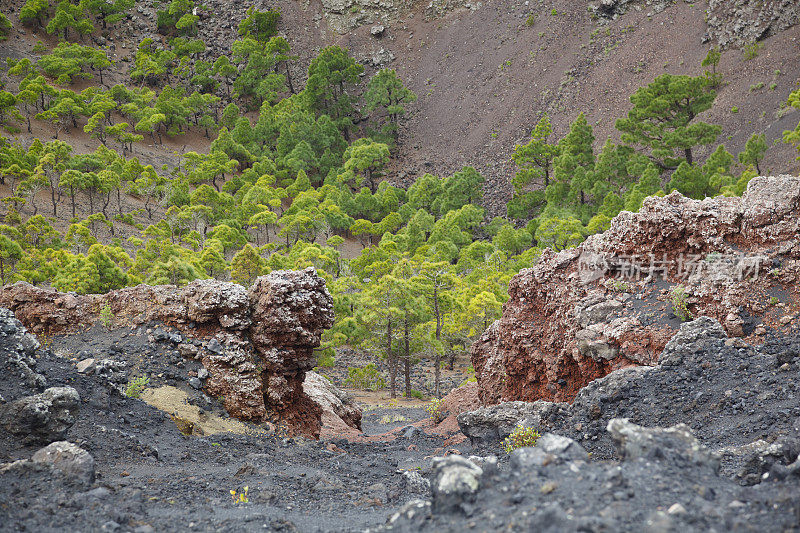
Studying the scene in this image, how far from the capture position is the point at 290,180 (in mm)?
74938

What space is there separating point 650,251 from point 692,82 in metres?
40.5

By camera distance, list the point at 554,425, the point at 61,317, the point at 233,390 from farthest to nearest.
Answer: the point at 61,317 < the point at 233,390 < the point at 554,425

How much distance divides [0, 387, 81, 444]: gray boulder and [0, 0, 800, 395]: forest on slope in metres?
20.7

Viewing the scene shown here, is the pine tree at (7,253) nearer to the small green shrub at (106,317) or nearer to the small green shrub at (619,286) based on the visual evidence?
the small green shrub at (106,317)

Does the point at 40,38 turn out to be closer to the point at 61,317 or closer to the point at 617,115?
the point at 617,115

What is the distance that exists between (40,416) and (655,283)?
494 inches

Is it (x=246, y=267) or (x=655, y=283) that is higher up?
(x=246, y=267)

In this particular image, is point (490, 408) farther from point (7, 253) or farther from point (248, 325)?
point (7, 253)

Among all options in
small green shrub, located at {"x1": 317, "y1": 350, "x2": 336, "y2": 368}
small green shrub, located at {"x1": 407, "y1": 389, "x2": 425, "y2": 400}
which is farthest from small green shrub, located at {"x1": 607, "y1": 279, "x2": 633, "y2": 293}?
small green shrub, located at {"x1": 407, "y1": 389, "x2": 425, "y2": 400}

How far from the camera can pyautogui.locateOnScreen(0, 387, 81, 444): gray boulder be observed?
942 cm

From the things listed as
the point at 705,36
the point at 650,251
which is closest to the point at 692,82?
the point at 705,36

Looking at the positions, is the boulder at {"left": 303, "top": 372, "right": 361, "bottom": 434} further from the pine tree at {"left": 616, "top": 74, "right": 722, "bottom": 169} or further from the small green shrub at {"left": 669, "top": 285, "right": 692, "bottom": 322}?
the pine tree at {"left": 616, "top": 74, "right": 722, "bottom": 169}

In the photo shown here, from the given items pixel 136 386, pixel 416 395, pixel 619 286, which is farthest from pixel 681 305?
pixel 416 395

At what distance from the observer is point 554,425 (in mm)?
12516
